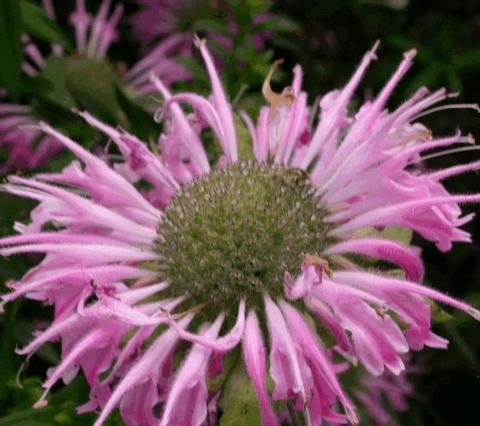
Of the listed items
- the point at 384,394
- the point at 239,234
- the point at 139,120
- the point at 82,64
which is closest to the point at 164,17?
the point at 82,64

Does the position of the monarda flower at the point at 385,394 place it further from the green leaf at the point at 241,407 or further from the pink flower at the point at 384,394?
the green leaf at the point at 241,407

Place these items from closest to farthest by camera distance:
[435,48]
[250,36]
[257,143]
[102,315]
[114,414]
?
1. [102,315]
2. [114,414]
3. [257,143]
4. [250,36]
5. [435,48]

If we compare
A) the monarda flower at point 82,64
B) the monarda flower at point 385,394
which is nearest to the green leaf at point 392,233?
the monarda flower at point 385,394

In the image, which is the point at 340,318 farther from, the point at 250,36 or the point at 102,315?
the point at 250,36

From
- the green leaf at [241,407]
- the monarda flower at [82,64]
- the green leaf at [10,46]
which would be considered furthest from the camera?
the monarda flower at [82,64]

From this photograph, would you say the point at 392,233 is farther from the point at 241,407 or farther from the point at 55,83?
the point at 55,83

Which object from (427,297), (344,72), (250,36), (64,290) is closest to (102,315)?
(64,290)

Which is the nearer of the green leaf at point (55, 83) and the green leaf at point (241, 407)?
the green leaf at point (241, 407)
